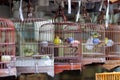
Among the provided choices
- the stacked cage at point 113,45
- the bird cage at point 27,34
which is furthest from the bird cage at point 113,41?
the bird cage at point 27,34

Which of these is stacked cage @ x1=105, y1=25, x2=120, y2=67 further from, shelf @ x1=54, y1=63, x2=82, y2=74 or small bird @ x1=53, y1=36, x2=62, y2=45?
small bird @ x1=53, y1=36, x2=62, y2=45

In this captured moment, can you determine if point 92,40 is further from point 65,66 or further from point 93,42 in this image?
point 65,66

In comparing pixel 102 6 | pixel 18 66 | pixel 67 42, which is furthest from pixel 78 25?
pixel 18 66

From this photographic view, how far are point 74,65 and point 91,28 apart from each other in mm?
604

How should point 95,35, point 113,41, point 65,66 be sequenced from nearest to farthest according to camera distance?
point 65,66
point 95,35
point 113,41

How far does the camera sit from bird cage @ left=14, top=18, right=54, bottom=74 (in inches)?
150

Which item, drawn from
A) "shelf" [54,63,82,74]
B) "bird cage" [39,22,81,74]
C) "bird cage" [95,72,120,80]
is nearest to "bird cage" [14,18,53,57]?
"bird cage" [39,22,81,74]

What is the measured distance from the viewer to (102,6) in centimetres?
460

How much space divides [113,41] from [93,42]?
46 cm

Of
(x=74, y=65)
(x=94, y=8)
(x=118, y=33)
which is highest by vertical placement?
(x=94, y=8)

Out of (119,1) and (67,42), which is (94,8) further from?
(67,42)

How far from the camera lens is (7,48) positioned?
3.58 meters

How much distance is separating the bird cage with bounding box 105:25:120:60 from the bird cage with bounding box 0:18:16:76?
1.35 m

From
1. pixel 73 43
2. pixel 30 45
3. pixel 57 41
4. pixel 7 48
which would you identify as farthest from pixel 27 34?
pixel 7 48
